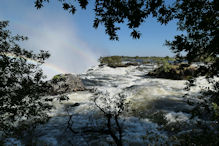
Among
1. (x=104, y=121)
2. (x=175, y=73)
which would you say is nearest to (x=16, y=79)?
(x=104, y=121)

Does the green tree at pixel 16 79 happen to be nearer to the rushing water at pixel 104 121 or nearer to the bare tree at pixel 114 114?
the rushing water at pixel 104 121

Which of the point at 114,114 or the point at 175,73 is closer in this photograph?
the point at 114,114

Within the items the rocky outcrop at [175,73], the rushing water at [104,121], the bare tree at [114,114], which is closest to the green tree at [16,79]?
the rushing water at [104,121]

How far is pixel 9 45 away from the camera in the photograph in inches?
184

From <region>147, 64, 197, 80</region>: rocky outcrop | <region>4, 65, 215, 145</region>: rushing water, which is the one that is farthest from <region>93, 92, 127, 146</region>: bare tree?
<region>147, 64, 197, 80</region>: rocky outcrop

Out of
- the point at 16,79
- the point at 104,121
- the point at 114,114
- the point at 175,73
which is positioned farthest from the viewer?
the point at 175,73

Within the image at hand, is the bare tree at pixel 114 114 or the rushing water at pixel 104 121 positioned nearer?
the bare tree at pixel 114 114

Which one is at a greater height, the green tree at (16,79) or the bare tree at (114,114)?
the green tree at (16,79)

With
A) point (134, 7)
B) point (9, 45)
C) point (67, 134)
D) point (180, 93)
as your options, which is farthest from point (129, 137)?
point (180, 93)

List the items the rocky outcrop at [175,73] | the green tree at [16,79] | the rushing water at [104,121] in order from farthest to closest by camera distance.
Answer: the rocky outcrop at [175,73]
the rushing water at [104,121]
the green tree at [16,79]

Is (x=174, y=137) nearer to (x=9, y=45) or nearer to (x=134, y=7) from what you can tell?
(x=134, y=7)

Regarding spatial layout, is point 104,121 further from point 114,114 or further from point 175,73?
point 175,73

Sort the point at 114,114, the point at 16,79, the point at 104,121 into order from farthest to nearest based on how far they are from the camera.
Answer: the point at 114,114 < the point at 104,121 < the point at 16,79

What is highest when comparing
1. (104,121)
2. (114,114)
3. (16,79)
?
(16,79)
